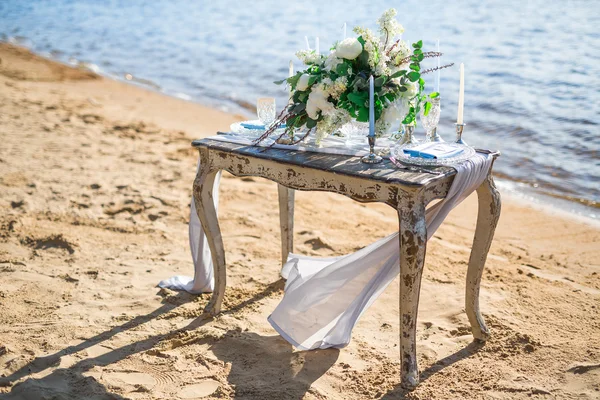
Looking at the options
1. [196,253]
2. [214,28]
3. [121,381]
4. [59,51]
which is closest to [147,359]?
[121,381]

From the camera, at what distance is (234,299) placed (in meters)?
3.72

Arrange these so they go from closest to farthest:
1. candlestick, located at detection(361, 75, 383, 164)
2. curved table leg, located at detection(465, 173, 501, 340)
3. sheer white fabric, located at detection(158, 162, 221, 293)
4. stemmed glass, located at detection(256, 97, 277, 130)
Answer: candlestick, located at detection(361, 75, 383, 164)
curved table leg, located at detection(465, 173, 501, 340)
stemmed glass, located at detection(256, 97, 277, 130)
sheer white fabric, located at detection(158, 162, 221, 293)

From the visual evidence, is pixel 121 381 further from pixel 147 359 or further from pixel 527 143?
pixel 527 143

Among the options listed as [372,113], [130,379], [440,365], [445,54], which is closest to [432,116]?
[372,113]

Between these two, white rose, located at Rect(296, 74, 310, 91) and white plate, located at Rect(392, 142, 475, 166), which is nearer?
white plate, located at Rect(392, 142, 475, 166)

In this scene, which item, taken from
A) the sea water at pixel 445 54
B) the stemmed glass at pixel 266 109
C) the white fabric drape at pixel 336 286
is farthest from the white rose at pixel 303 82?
the sea water at pixel 445 54

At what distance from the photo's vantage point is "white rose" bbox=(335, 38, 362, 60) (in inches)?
107

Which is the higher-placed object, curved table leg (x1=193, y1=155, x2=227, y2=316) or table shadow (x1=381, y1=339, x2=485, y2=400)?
curved table leg (x1=193, y1=155, x2=227, y2=316)

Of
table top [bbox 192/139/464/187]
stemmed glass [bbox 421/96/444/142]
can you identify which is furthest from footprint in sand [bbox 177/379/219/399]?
stemmed glass [bbox 421/96/444/142]

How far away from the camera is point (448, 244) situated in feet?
14.8

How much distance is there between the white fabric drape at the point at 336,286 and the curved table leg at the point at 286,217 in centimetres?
64

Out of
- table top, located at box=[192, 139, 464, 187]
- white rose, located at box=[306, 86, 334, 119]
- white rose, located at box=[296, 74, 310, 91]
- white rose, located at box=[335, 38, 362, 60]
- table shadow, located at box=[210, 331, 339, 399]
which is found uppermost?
white rose, located at box=[335, 38, 362, 60]

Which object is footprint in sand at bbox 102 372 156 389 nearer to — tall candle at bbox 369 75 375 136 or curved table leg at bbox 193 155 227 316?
curved table leg at bbox 193 155 227 316

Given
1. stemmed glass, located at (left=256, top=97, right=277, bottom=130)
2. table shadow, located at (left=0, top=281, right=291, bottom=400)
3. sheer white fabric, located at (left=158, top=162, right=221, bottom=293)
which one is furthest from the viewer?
sheer white fabric, located at (left=158, top=162, right=221, bottom=293)
